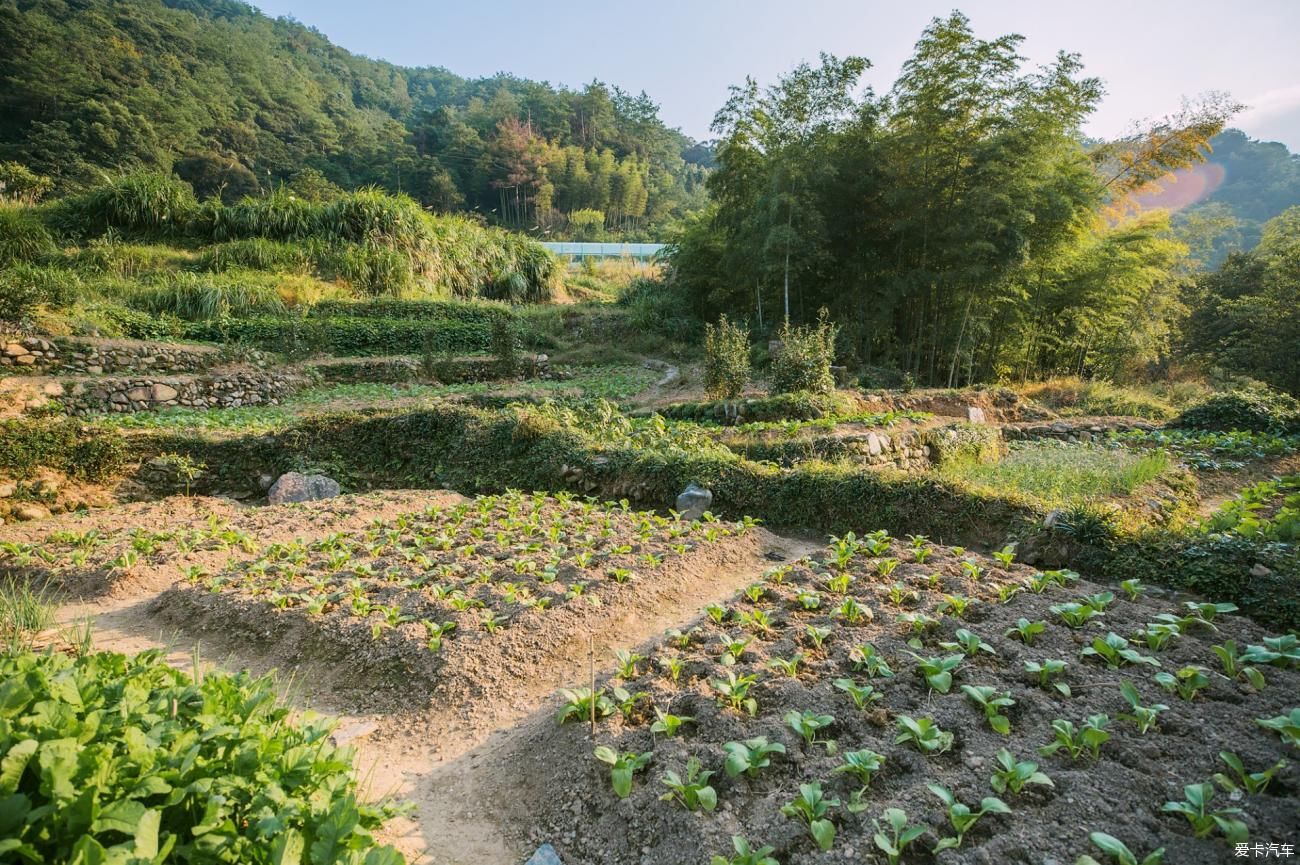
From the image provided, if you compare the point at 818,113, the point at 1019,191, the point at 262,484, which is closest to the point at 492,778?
the point at 262,484

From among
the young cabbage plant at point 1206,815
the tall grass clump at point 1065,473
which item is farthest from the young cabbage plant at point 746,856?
the tall grass clump at point 1065,473

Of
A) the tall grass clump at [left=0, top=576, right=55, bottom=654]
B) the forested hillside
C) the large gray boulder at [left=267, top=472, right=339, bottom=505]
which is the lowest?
the large gray boulder at [left=267, top=472, right=339, bottom=505]

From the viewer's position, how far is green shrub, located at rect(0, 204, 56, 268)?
12.9 metres

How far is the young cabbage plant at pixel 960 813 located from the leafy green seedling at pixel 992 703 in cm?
42

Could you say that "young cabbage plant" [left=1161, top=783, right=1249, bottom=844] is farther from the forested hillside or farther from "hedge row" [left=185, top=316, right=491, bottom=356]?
the forested hillside

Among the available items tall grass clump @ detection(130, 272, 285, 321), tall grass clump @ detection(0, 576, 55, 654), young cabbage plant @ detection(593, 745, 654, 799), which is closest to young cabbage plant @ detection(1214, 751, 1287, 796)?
young cabbage plant @ detection(593, 745, 654, 799)

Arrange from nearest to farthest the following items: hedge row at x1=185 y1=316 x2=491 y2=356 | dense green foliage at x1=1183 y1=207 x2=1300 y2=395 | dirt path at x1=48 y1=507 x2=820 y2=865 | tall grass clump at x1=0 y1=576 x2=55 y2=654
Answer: dirt path at x1=48 y1=507 x2=820 y2=865
tall grass clump at x1=0 y1=576 x2=55 y2=654
hedge row at x1=185 y1=316 x2=491 y2=356
dense green foliage at x1=1183 y1=207 x2=1300 y2=395

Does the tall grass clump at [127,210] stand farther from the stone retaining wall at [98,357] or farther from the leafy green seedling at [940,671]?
the leafy green seedling at [940,671]

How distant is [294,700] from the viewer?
2957mm

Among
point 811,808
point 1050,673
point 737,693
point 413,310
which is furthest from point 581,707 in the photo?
point 413,310

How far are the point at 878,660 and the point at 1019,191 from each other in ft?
35.9

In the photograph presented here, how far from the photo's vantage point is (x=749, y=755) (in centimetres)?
209

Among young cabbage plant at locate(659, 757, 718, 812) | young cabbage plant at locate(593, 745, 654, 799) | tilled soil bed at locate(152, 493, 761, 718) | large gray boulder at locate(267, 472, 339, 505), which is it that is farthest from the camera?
large gray boulder at locate(267, 472, 339, 505)

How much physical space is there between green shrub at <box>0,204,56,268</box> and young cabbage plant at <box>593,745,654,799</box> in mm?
17031
